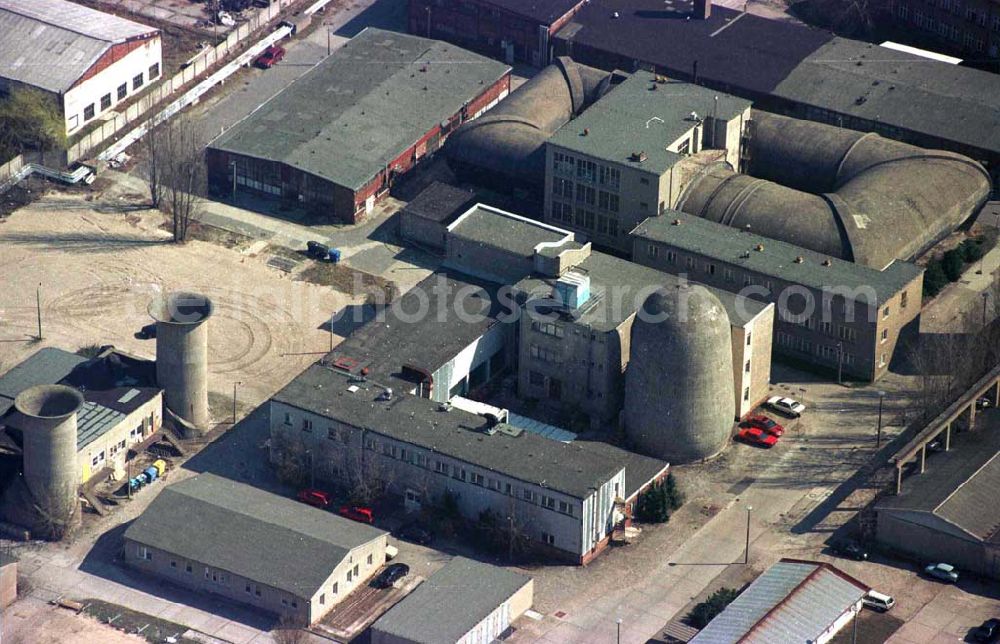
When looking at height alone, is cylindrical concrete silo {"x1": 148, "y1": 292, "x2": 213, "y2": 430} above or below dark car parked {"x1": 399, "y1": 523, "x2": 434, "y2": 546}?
above

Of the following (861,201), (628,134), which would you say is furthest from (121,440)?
(861,201)

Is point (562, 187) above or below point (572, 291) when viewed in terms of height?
below

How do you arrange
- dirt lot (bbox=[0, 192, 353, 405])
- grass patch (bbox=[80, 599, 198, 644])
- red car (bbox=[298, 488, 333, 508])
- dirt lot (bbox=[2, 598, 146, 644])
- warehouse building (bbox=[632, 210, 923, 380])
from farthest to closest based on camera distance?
dirt lot (bbox=[0, 192, 353, 405]) < warehouse building (bbox=[632, 210, 923, 380]) < red car (bbox=[298, 488, 333, 508]) < grass patch (bbox=[80, 599, 198, 644]) < dirt lot (bbox=[2, 598, 146, 644])

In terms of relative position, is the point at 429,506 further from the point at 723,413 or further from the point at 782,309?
the point at 782,309

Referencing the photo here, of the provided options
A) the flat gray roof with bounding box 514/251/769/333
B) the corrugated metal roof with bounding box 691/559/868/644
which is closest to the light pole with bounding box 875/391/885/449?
the flat gray roof with bounding box 514/251/769/333

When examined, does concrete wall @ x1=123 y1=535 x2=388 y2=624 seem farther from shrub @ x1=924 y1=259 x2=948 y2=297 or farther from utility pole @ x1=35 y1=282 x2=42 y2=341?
shrub @ x1=924 y1=259 x2=948 y2=297

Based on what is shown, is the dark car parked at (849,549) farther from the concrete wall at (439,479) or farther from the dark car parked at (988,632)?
the concrete wall at (439,479)

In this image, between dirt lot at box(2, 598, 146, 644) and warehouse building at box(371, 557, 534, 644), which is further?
dirt lot at box(2, 598, 146, 644)

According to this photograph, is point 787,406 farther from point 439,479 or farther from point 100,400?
point 100,400
